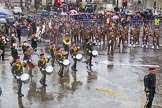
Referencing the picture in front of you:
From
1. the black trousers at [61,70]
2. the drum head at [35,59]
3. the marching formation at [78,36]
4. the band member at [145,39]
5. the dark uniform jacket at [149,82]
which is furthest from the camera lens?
the band member at [145,39]

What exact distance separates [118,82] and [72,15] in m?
27.2

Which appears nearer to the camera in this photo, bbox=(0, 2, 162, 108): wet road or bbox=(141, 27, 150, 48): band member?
bbox=(0, 2, 162, 108): wet road

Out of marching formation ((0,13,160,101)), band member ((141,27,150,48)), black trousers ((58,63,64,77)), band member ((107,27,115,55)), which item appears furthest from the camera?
band member ((141,27,150,48))

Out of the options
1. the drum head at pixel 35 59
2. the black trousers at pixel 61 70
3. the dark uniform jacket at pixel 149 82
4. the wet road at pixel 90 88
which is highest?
the dark uniform jacket at pixel 149 82

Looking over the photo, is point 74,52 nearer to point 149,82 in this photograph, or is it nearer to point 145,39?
point 149,82

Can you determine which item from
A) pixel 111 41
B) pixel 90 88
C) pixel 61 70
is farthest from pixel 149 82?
pixel 111 41

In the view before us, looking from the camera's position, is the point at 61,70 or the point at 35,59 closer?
the point at 61,70

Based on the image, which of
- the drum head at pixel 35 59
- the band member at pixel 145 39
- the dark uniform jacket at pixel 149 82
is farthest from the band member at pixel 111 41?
the dark uniform jacket at pixel 149 82

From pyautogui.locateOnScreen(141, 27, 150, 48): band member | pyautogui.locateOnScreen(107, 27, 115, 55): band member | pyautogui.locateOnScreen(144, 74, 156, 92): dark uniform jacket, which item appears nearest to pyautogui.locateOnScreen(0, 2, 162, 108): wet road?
pyautogui.locateOnScreen(144, 74, 156, 92): dark uniform jacket

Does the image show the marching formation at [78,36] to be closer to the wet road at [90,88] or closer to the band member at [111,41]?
the band member at [111,41]

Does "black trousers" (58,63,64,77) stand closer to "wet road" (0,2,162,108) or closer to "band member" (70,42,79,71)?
"wet road" (0,2,162,108)

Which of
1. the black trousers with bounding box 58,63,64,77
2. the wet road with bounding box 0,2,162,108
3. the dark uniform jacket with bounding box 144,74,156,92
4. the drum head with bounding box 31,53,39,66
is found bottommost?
the wet road with bounding box 0,2,162,108

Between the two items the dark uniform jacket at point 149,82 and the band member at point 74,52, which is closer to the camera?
the dark uniform jacket at point 149,82

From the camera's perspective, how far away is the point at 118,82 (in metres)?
23.1
